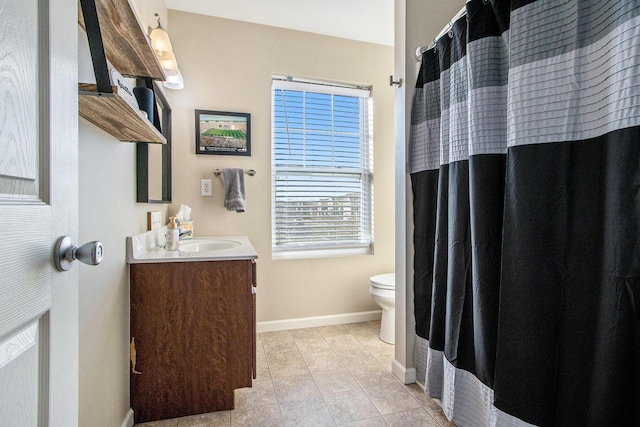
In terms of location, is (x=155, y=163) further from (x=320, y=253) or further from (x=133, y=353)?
(x=320, y=253)

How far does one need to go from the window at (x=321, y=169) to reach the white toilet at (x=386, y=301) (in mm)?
523

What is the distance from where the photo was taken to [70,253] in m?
Answer: 0.52

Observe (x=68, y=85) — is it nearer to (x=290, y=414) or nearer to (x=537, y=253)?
(x=537, y=253)

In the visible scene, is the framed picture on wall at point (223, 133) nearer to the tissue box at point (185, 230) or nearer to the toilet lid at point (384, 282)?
the tissue box at point (185, 230)

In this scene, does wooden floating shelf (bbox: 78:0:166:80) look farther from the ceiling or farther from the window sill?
the window sill

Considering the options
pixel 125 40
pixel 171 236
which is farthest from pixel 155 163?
pixel 125 40

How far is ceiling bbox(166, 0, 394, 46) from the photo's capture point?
7.26ft

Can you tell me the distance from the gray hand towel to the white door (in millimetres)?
1690

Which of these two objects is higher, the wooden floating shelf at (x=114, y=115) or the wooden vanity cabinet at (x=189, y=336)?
the wooden floating shelf at (x=114, y=115)

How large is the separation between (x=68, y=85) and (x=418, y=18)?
1778 mm

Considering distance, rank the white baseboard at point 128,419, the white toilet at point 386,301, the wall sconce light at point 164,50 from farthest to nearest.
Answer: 1. the white toilet at point 386,301
2. the wall sconce light at point 164,50
3. the white baseboard at point 128,419

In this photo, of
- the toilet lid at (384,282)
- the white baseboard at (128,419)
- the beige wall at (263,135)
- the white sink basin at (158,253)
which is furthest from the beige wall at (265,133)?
the white baseboard at (128,419)

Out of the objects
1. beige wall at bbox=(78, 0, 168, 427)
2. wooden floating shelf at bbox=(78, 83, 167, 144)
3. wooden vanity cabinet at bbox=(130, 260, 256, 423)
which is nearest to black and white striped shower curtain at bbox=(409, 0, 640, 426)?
wooden vanity cabinet at bbox=(130, 260, 256, 423)

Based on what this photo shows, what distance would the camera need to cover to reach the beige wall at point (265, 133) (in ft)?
7.63
